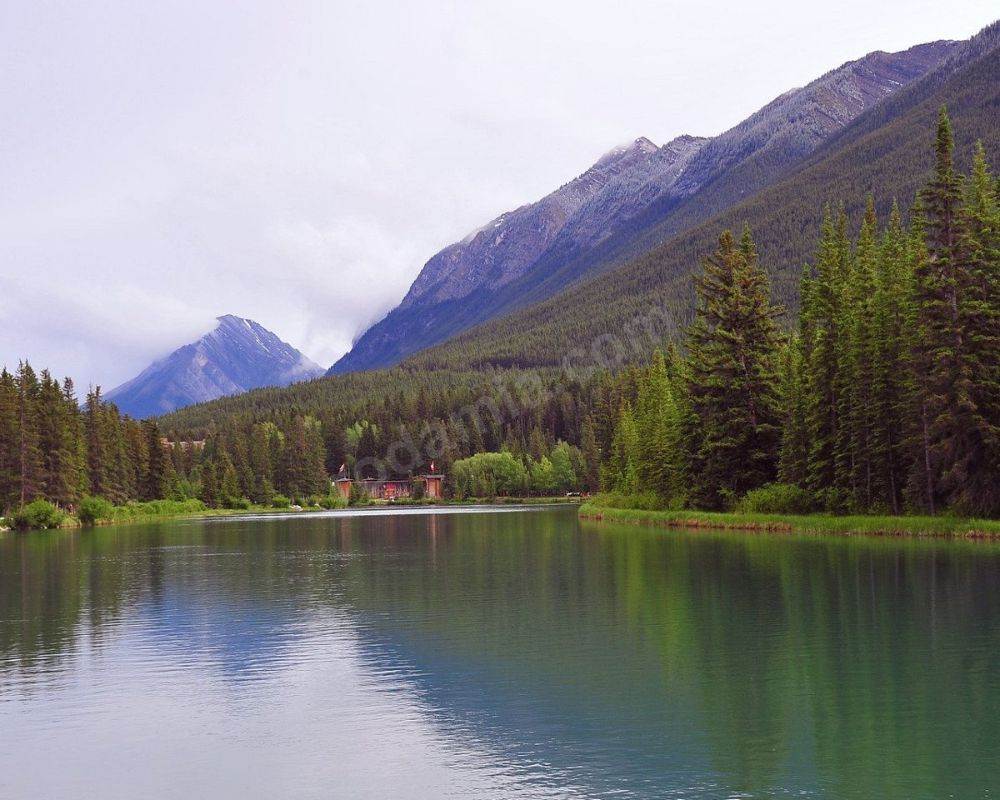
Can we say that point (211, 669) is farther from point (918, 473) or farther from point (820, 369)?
point (820, 369)

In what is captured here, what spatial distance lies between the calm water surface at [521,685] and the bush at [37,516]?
7588cm

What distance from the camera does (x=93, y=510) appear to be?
12738 centimetres

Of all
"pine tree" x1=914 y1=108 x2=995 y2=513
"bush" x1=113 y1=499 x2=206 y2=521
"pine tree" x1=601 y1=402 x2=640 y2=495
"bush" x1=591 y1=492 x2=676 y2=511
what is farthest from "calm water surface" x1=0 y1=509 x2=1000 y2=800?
"bush" x1=113 y1=499 x2=206 y2=521

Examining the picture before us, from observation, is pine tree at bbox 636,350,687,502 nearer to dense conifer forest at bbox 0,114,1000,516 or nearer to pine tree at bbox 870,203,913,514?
dense conifer forest at bbox 0,114,1000,516

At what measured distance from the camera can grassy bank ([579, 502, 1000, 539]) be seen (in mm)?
55844

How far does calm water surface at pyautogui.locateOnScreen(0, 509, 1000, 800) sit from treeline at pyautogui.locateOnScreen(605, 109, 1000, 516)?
1471cm

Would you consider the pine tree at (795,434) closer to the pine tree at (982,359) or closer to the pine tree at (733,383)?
the pine tree at (733,383)

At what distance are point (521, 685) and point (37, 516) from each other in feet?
342

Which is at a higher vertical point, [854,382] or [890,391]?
[854,382]

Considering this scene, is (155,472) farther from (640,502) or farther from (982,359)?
(982,359)

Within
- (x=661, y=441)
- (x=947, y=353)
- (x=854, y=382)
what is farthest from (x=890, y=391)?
(x=661, y=441)

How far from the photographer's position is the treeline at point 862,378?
2299 inches

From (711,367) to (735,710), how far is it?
62.1 meters

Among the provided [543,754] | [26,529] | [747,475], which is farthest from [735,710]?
[26,529]
